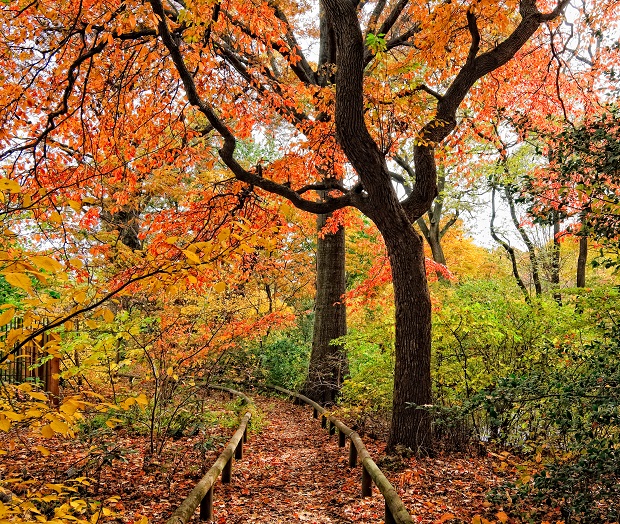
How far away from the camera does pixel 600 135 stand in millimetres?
3678

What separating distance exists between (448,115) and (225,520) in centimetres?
637

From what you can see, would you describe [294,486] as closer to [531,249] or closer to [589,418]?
[589,418]

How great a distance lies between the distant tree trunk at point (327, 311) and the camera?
42.8ft

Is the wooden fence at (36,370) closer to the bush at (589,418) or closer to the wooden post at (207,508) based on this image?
the wooden post at (207,508)

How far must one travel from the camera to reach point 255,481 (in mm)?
6812

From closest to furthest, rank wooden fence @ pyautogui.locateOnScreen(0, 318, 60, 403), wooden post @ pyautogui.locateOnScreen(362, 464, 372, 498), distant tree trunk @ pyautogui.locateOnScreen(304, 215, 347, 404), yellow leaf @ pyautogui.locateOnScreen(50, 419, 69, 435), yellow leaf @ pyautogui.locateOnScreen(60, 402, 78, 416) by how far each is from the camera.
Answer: yellow leaf @ pyautogui.locateOnScreen(50, 419, 69, 435)
yellow leaf @ pyautogui.locateOnScreen(60, 402, 78, 416)
wooden post @ pyautogui.locateOnScreen(362, 464, 372, 498)
wooden fence @ pyautogui.locateOnScreen(0, 318, 60, 403)
distant tree trunk @ pyautogui.locateOnScreen(304, 215, 347, 404)

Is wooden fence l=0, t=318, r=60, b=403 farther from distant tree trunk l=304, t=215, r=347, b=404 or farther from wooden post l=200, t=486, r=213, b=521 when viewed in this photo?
distant tree trunk l=304, t=215, r=347, b=404

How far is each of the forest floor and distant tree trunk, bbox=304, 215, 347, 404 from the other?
4.79 metres

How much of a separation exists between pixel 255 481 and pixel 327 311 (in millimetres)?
6739

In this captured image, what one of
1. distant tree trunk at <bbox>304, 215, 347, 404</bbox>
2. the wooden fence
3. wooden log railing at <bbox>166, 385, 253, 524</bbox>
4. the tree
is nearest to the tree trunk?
the tree

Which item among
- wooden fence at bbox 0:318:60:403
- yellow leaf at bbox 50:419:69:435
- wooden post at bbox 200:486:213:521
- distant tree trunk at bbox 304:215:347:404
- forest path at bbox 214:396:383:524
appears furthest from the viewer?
distant tree trunk at bbox 304:215:347:404

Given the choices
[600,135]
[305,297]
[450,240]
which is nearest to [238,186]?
[600,135]

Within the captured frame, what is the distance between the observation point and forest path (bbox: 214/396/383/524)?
5363mm

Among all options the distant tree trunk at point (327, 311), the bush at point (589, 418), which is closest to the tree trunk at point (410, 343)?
the bush at point (589, 418)
